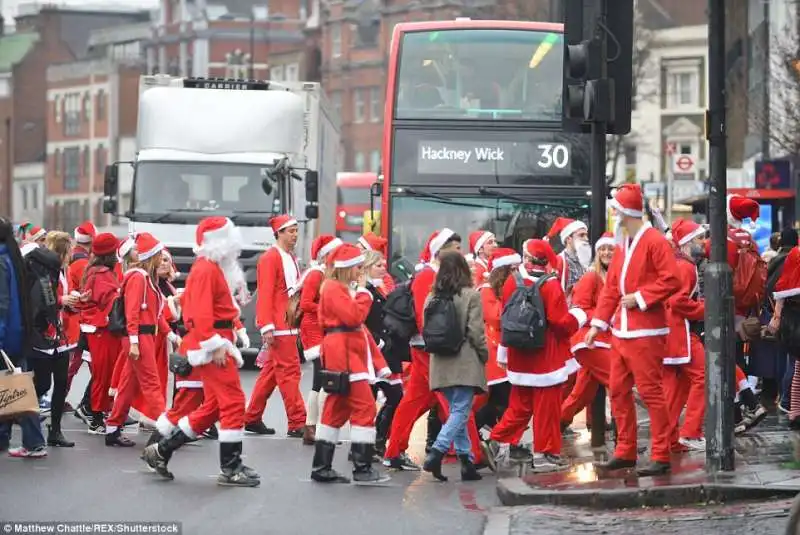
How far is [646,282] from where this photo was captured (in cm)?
1255

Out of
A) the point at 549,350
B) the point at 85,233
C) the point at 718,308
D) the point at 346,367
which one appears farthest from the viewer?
the point at 85,233

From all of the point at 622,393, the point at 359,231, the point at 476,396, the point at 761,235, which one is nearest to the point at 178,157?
the point at 761,235

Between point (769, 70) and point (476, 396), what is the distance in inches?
1068

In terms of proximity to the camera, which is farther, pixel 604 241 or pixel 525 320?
pixel 604 241

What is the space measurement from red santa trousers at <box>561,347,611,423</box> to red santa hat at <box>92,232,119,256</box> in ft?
13.9

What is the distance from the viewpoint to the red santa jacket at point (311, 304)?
49.9 feet

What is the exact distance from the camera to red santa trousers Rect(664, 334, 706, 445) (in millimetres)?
A: 14148

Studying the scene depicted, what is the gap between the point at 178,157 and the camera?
26516mm

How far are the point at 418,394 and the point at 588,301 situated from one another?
171 cm

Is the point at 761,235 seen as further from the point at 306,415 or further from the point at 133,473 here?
the point at 133,473

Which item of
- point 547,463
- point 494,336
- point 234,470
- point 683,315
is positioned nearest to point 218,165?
point 494,336

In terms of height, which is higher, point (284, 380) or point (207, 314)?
point (207, 314)

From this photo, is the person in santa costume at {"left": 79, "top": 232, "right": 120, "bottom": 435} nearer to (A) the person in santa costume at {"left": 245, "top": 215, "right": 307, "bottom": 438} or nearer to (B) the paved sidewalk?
(A) the person in santa costume at {"left": 245, "top": 215, "right": 307, "bottom": 438}

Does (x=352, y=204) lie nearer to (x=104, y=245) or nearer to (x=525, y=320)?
(x=104, y=245)
